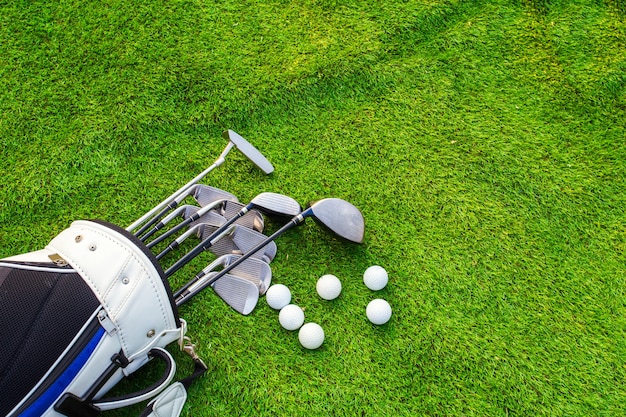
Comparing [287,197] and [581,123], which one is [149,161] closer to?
[287,197]

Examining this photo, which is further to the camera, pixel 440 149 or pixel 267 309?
pixel 440 149

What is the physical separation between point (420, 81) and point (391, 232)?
3.13 ft

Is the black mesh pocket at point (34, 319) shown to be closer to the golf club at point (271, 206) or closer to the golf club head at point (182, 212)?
the golf club head at point (182, 212)

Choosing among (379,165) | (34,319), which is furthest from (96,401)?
(379,165)

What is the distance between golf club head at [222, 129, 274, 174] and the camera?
2.70 meters

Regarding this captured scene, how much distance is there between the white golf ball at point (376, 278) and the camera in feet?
8.48

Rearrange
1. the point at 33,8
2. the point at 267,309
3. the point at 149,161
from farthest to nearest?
the point at 33,8 → the point at 149,161 → the point at 267,309

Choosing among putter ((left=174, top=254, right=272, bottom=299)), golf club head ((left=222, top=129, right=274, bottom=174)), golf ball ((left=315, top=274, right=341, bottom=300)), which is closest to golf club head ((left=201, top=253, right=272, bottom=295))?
putter ((left=174, top=254, right=272, bottom=299))

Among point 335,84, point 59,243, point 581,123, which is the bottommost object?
point 581,123

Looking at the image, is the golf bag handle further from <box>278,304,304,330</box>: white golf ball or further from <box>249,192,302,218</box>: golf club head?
<box>249,192,302,218</box>: golf club head

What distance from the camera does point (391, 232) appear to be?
273 centimetres

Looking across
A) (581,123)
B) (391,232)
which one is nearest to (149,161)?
(391,232)

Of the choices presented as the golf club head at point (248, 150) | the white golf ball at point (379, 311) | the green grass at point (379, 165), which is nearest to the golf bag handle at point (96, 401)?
the green grass at point (379, 165)

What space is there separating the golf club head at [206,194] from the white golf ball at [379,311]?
0.94 metres
